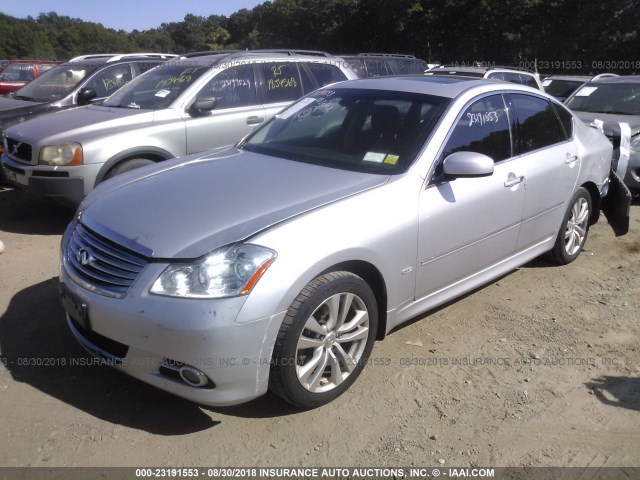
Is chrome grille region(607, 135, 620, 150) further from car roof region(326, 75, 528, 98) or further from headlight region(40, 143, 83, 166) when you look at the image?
headlight region(40, 143, 83, 166)

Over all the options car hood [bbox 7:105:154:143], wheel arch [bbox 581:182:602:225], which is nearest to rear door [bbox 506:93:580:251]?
wheel arch [bbox 581:182:602:225]

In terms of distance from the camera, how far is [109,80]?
8.93m

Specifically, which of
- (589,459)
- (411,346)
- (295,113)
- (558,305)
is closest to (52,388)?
(411,346)

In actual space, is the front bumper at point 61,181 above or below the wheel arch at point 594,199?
above

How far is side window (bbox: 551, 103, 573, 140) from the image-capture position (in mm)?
5000

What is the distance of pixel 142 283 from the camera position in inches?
110

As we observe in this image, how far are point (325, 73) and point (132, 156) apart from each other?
285cm

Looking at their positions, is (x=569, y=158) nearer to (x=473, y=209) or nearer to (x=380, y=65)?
(x=473, y=209)

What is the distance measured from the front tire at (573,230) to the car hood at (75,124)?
4.27m

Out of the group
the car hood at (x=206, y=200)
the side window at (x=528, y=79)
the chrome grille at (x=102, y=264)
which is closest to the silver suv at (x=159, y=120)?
the car hood at (x=206, y=200)

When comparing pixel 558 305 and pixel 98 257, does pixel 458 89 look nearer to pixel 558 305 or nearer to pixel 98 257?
pixel 558 305

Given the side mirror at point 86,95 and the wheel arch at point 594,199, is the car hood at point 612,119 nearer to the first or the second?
the wheel arch at point 594,199

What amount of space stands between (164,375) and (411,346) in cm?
173

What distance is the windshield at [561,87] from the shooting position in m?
13.4
